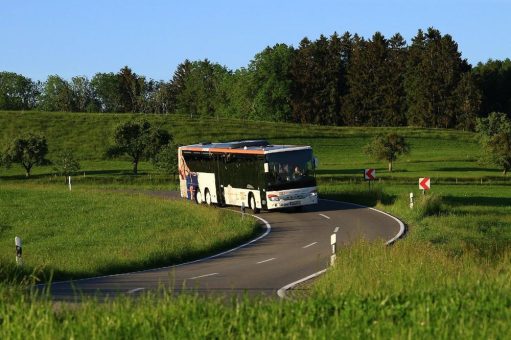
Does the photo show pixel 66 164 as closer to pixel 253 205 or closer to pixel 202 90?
pixel 253 205

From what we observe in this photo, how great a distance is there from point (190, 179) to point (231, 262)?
23.5m

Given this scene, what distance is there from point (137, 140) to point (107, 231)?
4679cm

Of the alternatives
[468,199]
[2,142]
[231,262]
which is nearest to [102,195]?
[468,199]

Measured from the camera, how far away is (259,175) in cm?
3969

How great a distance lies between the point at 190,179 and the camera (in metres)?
48.2

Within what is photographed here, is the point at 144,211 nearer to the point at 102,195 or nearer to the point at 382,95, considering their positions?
the point at 102,195

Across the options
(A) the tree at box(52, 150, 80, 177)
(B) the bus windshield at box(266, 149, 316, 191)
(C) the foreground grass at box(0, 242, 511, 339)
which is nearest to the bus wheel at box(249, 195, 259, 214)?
(B) the bus windshield at box(266, 149, 316, 191)

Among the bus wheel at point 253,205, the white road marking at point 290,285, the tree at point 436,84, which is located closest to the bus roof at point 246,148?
the bus wheel at point 253,205

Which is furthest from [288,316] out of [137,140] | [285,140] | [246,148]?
[285,140]

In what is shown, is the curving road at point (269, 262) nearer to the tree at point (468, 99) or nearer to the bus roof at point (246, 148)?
the bus roof at point (246, 148)

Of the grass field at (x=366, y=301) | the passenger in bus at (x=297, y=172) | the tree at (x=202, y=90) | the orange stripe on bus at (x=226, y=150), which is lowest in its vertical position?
the grass field at (x=366, y=301)

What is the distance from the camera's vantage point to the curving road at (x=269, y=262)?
62.2ft

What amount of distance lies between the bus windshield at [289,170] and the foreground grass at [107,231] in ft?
8.33

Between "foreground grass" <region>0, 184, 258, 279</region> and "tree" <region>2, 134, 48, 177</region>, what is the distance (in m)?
23.1
